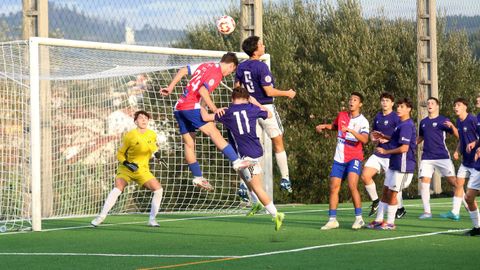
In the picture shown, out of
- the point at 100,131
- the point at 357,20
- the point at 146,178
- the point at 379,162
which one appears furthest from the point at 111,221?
the point at 357,20

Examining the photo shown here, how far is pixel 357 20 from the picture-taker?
31328 millimetres

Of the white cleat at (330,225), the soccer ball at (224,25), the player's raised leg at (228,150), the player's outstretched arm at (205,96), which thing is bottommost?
the white cleat at (330,225)

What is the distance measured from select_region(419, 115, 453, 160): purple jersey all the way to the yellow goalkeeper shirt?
15.8 ft

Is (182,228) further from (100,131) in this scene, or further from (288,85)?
(288,85)

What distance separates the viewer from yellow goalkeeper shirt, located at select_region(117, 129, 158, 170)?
16094 mm

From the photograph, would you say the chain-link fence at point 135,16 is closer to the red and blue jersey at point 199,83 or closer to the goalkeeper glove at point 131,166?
the goalkeeper glove at point 131,166

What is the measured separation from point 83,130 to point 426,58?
451 inches

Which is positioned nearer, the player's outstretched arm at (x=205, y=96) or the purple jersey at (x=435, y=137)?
the player's outstretched arm at (x=205, y=96)

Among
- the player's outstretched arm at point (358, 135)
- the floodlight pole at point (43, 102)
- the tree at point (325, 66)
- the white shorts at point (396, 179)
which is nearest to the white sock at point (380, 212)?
the white shorts at point (396, 179)

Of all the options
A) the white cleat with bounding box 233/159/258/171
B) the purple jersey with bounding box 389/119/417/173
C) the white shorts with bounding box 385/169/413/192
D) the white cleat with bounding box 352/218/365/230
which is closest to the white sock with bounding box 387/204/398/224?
the white shorts with bounding box 385/169/413/192

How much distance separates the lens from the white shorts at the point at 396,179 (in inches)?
593

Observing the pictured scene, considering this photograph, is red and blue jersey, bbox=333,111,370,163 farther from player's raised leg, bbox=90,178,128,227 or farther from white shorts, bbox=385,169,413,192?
player's raised leg, bbox=90,178,128,227

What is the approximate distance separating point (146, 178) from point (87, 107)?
151 inches

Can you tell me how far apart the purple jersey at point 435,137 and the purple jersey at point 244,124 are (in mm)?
5012
